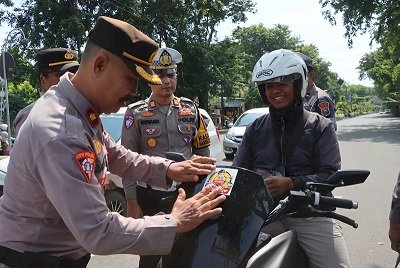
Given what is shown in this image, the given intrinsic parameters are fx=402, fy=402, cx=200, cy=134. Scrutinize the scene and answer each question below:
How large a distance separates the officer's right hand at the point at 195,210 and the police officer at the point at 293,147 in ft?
1.97

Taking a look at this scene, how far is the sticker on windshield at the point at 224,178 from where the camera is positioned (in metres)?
1.69

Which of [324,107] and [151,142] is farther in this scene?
[324,107]

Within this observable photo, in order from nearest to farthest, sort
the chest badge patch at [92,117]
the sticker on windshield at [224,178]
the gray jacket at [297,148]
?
the chest badge patch at [92,117]
the sticker on windshield at [224,178]
the gray jacket at [297,148]

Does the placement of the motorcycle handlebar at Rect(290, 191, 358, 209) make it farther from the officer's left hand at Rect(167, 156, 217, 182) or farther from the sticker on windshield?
the officer's left hand at Rect(167, 156, 217, 182)

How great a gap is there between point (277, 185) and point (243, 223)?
0.55 metres

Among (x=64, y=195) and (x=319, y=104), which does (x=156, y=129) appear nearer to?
(x=64, y=195)

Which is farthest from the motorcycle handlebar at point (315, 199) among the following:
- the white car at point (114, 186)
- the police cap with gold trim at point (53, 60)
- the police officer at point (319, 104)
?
the white car at point (114, 186)

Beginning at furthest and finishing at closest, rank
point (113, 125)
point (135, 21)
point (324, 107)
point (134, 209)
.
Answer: point (135, 21)
point (113, 125)
point (324, 107)
point (134, 209)

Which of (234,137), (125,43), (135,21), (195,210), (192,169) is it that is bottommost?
(234,137)

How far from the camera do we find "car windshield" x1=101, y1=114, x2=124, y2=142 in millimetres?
5728

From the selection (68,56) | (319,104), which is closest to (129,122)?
(68,56)

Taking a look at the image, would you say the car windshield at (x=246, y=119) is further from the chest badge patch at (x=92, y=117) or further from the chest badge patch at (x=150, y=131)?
the chest badge patch at (x=92, y=117)

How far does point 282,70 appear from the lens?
2.38 metres

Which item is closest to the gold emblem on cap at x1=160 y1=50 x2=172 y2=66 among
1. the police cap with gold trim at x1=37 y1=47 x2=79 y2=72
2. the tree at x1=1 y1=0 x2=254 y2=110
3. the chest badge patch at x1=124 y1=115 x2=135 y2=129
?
the chest badge patch at x1=124 y1=115 x2=135 y2=129
